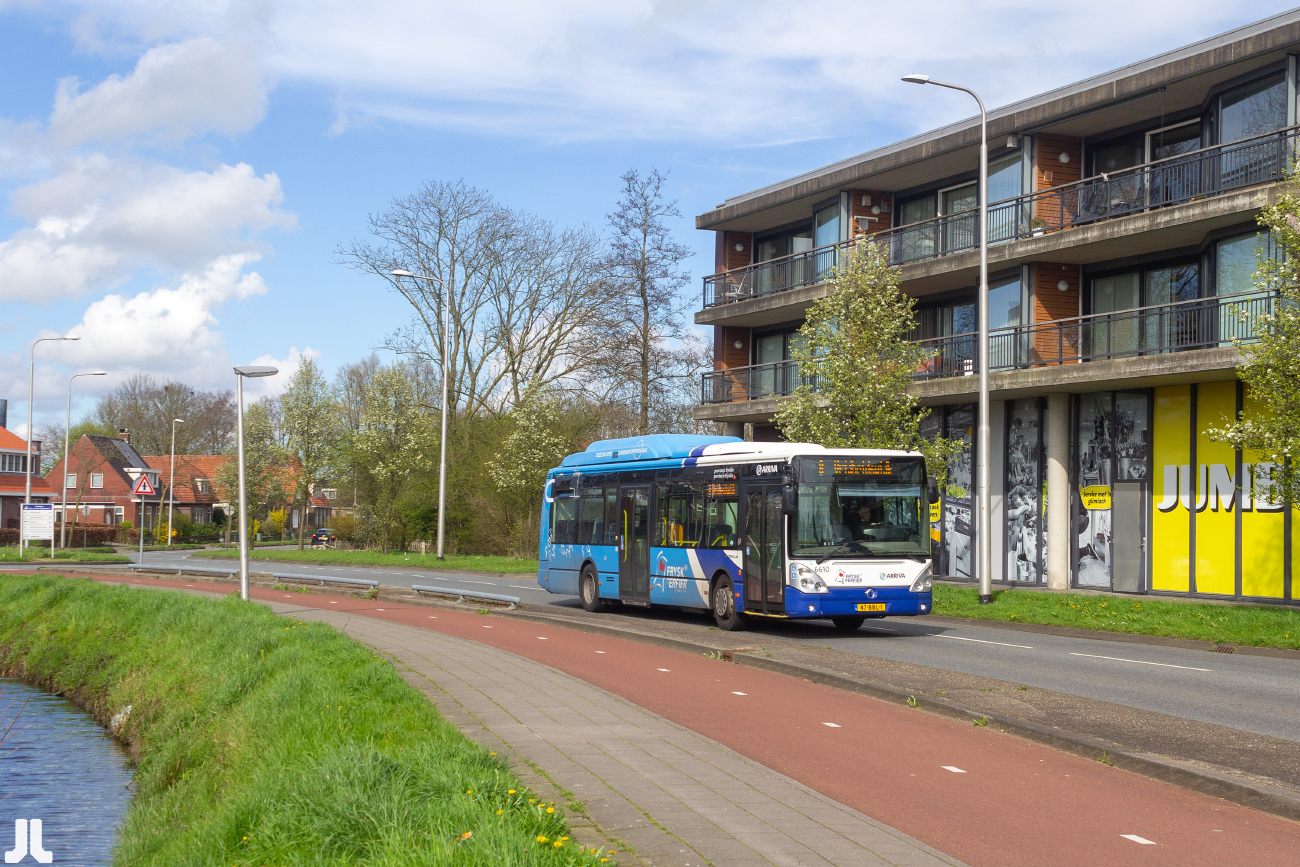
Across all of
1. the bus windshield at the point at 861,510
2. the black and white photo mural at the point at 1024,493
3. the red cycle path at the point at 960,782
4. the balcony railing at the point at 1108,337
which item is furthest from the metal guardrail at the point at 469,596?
the black and white photo mural at the point at 1024,493

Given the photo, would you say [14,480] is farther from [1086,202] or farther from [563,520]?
[1086,202]

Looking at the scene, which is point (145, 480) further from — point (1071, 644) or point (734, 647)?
point (1071, 644)

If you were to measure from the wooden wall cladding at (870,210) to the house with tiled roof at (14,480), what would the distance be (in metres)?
62.2

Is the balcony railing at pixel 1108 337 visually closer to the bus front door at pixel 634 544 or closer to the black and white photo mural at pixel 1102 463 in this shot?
the black and white photo mural at pixel 1102 463

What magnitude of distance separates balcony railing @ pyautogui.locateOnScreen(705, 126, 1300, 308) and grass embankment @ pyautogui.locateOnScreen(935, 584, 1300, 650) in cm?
734

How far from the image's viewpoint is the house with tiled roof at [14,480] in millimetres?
76750

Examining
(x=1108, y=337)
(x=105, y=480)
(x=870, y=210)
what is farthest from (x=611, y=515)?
(x=105, y=480)

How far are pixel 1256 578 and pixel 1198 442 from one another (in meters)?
2.95

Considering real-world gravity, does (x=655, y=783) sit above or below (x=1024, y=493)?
below

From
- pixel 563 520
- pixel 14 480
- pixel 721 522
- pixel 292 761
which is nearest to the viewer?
pixel 292 761

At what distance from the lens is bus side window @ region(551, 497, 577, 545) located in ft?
74.7

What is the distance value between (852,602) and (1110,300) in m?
13.6

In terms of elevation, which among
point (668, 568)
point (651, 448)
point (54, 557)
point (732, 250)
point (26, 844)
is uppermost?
point (732, 250)

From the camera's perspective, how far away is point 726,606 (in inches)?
703
